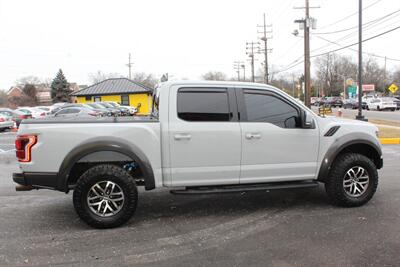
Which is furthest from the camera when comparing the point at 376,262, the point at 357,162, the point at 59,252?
the point at 357,162

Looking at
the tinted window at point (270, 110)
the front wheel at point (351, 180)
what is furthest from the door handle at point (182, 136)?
the front wheel at point (351, 180)

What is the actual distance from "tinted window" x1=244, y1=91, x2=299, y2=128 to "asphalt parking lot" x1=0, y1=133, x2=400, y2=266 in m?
1.28

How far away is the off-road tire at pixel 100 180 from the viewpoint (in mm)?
4977

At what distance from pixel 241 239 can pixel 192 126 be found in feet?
5.10

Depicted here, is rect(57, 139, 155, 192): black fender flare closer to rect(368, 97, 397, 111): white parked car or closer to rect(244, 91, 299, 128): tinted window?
rect(244, 91, 299, 128): tinted window

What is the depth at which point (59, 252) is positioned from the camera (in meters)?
4.35

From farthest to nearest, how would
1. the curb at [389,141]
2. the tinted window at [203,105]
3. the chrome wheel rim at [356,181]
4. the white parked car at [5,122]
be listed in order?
1. the white parked car at [5,122]
2. the curb at [389,141]
3. the chrome wheel rim at [356,181]
4. the tinted window at [203,105]

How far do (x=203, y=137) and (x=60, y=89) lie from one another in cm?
7766

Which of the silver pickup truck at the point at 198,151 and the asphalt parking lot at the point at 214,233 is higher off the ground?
the silver pickup truck at the point at 198,151

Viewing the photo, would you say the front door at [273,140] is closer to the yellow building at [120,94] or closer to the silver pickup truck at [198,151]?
the silver pickup truck at [198,151]

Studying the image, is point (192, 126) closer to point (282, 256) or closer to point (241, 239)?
point (241, 239)

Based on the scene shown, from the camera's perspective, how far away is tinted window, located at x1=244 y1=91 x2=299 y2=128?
5.54m

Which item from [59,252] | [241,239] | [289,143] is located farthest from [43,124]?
[289,143]

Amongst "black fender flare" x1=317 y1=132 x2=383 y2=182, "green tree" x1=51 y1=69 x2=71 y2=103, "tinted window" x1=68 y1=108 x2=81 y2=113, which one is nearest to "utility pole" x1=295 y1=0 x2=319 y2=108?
"tinted window" x1=68 y1=108 x2=81 y2=113
